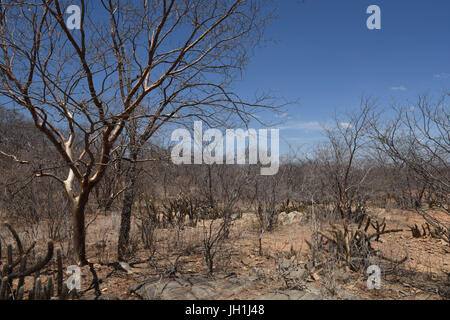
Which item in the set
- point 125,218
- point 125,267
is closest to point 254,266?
point 125,267

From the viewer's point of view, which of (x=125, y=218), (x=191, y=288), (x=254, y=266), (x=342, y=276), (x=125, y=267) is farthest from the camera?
(x=125, y=218)

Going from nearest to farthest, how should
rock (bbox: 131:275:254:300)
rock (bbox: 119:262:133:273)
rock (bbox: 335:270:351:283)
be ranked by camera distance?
rock (bbox: 131:275:254:300) → rock (bbox: 335:270:351:283) → rock (bbox: 119:262:133:273)

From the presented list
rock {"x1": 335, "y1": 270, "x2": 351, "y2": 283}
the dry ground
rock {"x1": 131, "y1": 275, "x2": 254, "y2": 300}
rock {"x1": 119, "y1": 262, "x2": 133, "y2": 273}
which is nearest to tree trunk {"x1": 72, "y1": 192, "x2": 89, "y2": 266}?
the dry ground

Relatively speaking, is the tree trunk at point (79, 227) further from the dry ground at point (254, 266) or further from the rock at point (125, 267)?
the rock at point (125, 267)

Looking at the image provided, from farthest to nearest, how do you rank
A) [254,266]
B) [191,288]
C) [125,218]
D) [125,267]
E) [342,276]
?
1. [125,218]
2. [254,266]
3. [125,267]
4. [342,276]
5. [191,288]

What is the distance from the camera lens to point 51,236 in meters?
5.73

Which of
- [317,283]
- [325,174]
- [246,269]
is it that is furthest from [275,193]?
[317,283]

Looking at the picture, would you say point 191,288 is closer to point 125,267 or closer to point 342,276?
point 125,267

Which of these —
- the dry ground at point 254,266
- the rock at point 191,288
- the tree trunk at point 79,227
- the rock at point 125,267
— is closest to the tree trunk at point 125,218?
the dry ground at point 254,266

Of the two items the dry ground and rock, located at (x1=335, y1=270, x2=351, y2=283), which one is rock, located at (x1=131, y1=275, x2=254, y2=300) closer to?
the dry ground

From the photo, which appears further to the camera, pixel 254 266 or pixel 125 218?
pixel 125 218

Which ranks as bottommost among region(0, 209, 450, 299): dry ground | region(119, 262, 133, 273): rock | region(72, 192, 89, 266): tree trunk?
region(0, 209, 450, 299): dry ground
